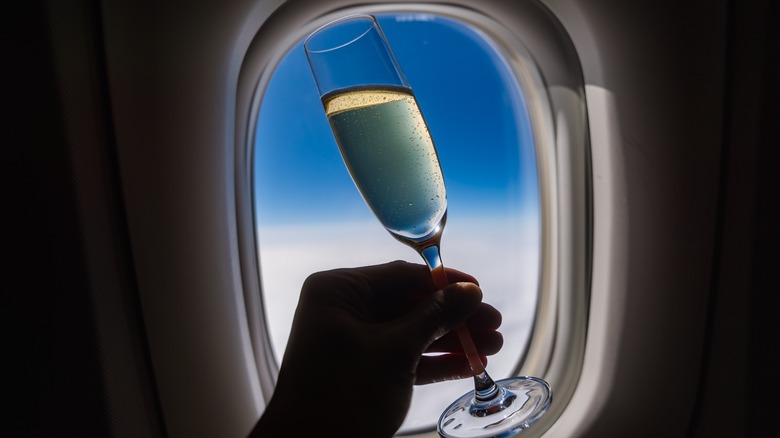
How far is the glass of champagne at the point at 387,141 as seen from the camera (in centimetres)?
69

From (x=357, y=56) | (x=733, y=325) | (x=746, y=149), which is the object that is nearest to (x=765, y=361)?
(x=733, y=325)

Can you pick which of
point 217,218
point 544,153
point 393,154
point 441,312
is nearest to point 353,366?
point 441,312

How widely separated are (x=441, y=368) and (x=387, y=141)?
2.09ft

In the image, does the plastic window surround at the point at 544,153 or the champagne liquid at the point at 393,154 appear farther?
the plastic window surround at the point at 544,153

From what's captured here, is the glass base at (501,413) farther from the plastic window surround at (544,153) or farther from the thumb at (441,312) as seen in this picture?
the plastic window surround at (544,153)

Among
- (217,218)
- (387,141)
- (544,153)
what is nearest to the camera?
(387,141)

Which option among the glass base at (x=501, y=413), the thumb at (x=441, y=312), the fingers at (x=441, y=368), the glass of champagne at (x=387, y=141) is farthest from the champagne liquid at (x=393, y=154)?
the fingers at (x=441, y=368)

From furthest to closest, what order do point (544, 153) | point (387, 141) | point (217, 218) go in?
point (544, 153)
point (217, 218)
point (387, 141)

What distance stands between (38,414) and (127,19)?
735 millimetres

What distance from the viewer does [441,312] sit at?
733mm

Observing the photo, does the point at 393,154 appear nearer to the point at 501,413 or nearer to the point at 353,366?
the point at 353,366

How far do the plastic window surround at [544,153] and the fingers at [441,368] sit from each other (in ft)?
0.74

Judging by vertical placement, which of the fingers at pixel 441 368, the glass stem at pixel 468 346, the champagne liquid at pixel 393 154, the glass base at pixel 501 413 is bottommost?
the fingers at pixel 441 368

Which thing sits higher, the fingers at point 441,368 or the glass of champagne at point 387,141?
the glass of champagne at point 387,141
